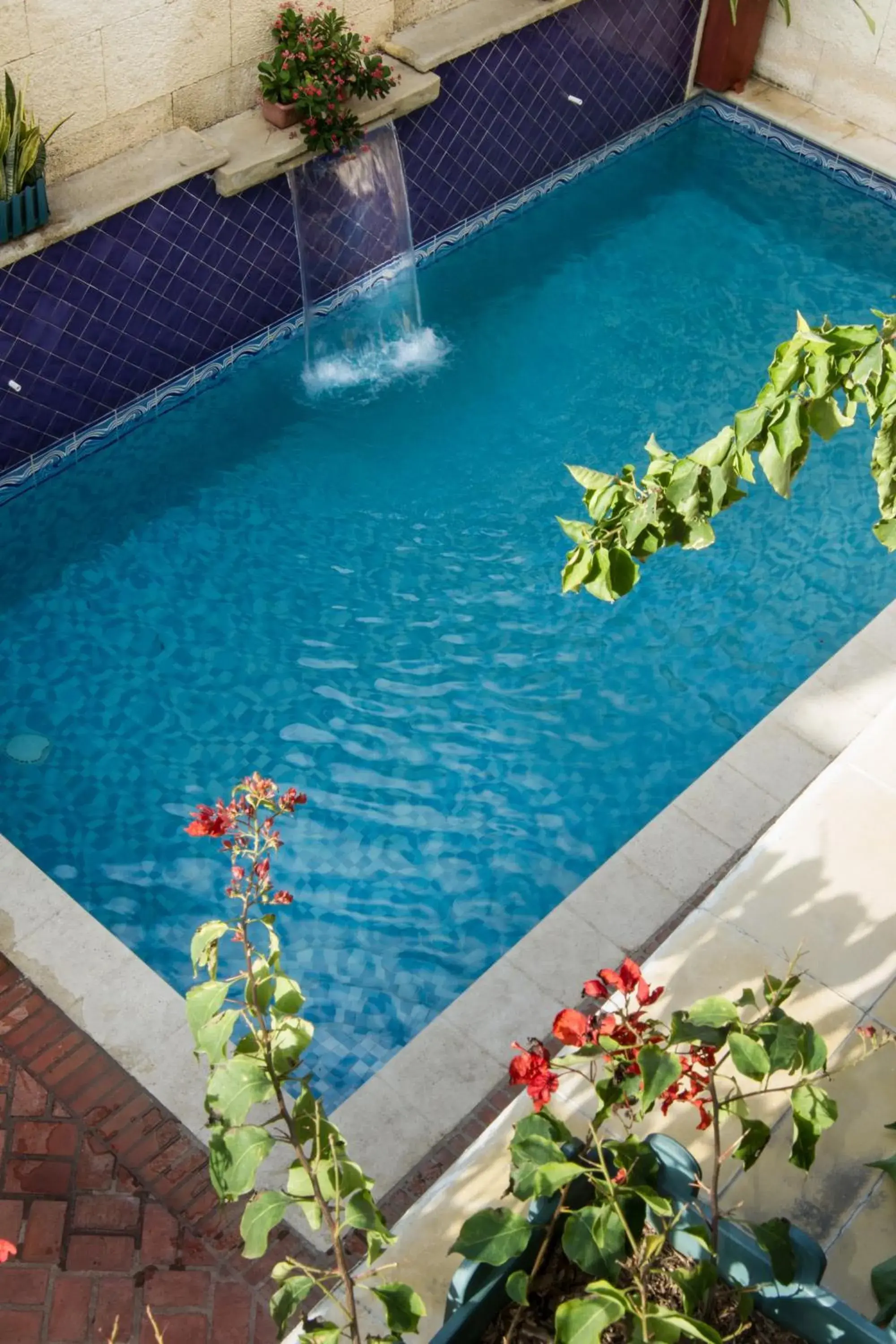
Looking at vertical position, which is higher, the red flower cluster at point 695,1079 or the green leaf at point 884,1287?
the red flower cluster at point 695,1079

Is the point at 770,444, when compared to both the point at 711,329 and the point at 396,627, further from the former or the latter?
the point at 711,329

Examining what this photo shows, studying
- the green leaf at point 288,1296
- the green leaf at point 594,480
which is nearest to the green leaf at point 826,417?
the green leaf at point 594,480

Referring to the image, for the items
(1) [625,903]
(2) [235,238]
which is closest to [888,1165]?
(1) [625,903]

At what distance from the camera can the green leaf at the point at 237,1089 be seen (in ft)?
8.81

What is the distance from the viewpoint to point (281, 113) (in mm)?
7160

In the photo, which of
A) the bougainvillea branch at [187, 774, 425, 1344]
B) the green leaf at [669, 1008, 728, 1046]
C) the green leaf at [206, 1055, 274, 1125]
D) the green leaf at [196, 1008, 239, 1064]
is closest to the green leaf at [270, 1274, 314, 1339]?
the bougainvillea branch at [187, 774, 425, 1344]

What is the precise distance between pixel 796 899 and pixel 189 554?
3321 mm

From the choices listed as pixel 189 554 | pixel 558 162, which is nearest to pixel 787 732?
pixel 189 554

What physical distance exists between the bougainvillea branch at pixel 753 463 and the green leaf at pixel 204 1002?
3.41ft

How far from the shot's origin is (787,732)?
589cm

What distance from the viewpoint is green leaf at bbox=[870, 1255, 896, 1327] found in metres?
3.38

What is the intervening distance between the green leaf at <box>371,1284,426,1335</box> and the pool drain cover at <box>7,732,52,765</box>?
3.60m

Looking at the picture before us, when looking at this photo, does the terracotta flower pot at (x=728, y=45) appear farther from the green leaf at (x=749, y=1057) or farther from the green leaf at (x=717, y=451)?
the green leaf at (x=749, y=1057)

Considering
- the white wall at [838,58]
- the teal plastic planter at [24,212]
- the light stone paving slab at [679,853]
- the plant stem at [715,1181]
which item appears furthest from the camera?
the white wall at [838,58]
